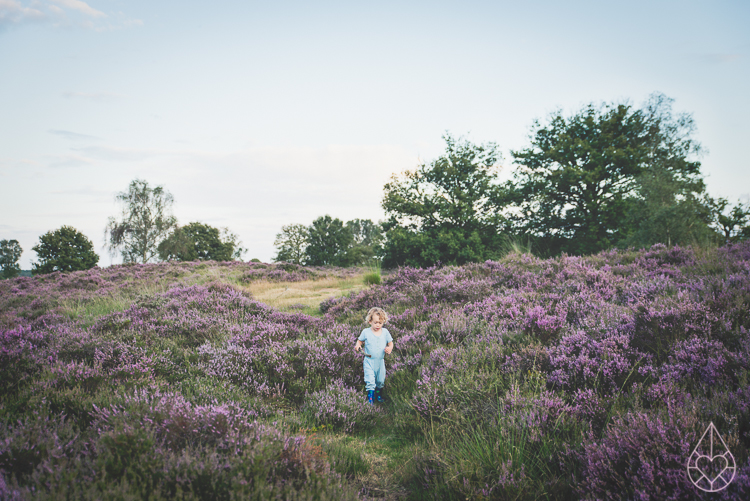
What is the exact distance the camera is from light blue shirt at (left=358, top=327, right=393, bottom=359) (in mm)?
4719

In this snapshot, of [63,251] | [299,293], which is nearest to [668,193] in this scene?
[299,293]

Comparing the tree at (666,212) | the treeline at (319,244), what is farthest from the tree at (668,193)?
the treeline at (319,244)

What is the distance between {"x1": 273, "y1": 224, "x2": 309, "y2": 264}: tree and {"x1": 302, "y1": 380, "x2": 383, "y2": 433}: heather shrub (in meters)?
52.9

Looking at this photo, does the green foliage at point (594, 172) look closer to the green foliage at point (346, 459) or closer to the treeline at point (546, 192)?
the treeline at point (546, 192)

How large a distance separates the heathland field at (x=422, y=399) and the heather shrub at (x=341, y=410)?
2 centimetres

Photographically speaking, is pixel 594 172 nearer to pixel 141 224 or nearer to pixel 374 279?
pixel 374 279

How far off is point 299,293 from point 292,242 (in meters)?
45.1

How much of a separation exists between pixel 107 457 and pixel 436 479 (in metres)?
2.14

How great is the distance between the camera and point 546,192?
91.9 feet

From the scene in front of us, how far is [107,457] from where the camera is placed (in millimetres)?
1999

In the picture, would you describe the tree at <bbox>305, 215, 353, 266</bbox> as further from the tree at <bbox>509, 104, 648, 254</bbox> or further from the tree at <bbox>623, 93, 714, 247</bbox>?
the tree at <bbox>623, 93, 714, 247</bbox>

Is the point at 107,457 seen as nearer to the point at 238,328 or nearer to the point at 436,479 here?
the point at 436,479

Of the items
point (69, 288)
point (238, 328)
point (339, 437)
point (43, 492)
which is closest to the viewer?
point (43, 492)

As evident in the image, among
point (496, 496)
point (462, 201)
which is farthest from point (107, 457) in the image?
point (462, 201)
